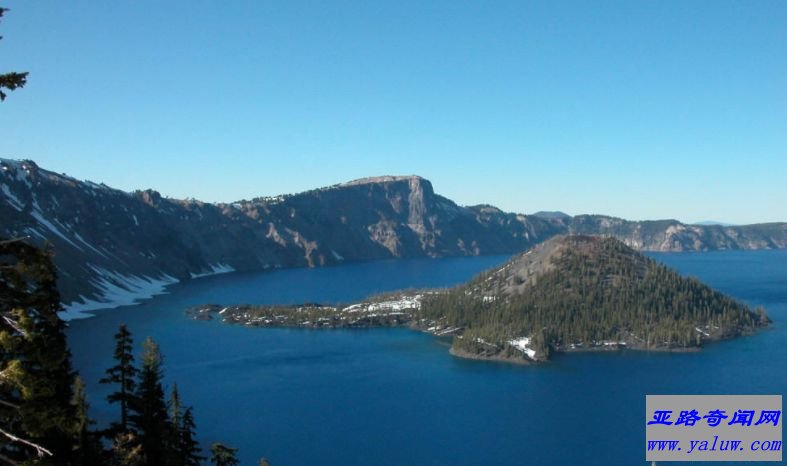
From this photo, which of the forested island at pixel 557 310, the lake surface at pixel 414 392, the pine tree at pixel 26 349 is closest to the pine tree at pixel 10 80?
the pine tree at pixel 26 349

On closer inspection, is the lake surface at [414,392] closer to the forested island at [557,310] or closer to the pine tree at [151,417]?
the forested island at [557,310]

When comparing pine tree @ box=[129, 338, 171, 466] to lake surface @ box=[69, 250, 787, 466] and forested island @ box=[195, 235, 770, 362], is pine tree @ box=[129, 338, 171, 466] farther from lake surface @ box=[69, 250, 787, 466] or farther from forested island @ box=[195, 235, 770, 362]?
forested island @ box=[195, 235, 770, 362]

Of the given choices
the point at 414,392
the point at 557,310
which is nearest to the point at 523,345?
the point at 557,310

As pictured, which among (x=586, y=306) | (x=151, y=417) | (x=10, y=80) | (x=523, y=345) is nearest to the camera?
(x=10, y=80)

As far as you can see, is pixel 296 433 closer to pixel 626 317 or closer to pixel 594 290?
pixel 626 317

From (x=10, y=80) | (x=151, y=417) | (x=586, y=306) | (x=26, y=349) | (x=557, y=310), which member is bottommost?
(x=557, y=310)

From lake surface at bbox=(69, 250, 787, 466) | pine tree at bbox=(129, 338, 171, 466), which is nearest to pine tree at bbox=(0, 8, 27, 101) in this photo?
pine tree at bbox=(129, 338, 171, 466)

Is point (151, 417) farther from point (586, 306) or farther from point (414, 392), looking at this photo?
point (586, 306)

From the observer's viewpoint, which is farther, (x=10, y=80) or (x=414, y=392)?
(x=414, y=392)
